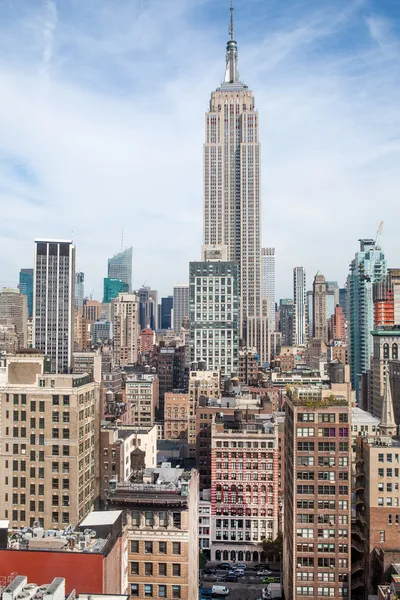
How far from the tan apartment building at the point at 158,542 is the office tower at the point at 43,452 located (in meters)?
21.8

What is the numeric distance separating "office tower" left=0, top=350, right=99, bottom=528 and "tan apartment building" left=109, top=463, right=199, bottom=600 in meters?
21.8

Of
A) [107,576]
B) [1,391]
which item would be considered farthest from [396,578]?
[1,391]

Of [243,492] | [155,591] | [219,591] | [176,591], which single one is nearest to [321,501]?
[176,591]

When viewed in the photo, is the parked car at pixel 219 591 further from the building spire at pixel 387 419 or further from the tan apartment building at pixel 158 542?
the tan apartment building at pixel 158 542

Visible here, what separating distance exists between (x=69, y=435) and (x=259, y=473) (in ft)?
175

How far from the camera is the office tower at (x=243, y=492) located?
5133 inches

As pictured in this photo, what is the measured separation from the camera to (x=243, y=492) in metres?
131

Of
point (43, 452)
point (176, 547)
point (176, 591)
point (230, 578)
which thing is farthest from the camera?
point (230, 578)

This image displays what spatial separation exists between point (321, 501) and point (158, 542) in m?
27.7

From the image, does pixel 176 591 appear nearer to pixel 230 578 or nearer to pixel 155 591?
pixel 155 591

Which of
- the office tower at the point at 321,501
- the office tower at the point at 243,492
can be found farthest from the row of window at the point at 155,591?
the office tower at the point at 243,492

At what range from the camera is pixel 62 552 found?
144 feet

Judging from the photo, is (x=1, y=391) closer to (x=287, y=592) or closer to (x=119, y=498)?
(x=119, y=498)

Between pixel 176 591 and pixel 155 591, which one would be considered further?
pixel 176 591
